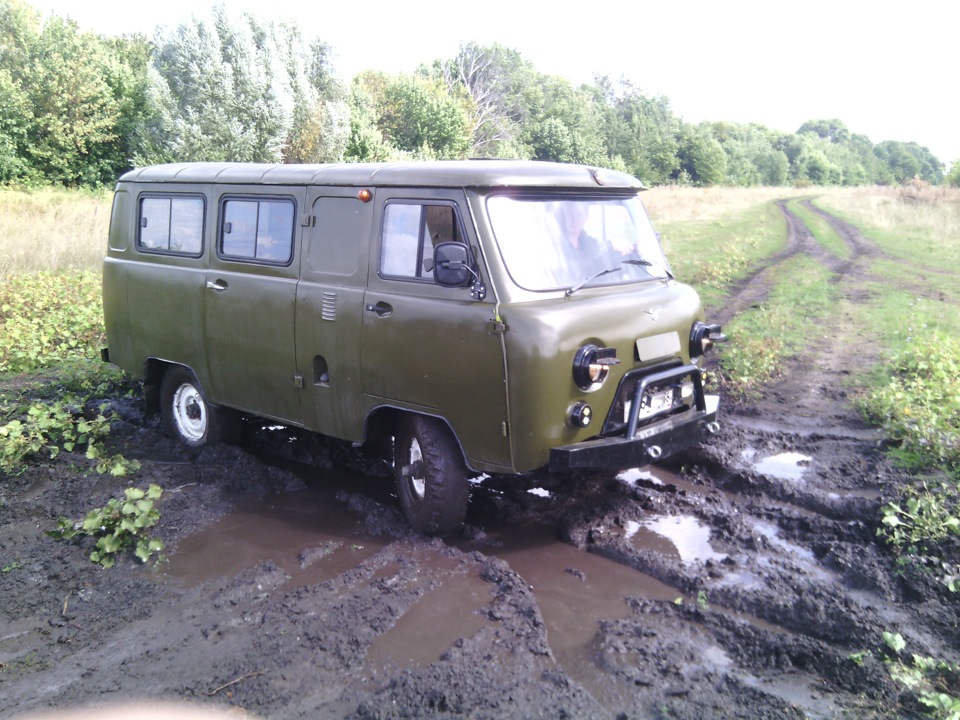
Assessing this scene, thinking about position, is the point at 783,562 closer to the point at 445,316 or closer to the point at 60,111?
the point at 445,316

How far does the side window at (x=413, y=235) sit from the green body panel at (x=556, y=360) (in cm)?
71

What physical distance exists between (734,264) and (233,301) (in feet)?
42.5

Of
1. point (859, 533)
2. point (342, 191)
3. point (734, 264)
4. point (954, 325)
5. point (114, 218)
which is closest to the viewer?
point (859, 533)

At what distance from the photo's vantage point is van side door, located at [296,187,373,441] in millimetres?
5820

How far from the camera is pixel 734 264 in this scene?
57.2ft

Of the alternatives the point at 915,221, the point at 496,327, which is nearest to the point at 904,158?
the point at 915,221

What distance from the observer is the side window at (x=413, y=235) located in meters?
5.41

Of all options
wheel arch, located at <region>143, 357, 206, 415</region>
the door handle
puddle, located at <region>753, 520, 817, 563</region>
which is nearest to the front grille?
puddle, located at <region>753, 520, 817, 563</region>

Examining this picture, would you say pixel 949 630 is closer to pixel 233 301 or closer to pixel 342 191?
pixel 342 191

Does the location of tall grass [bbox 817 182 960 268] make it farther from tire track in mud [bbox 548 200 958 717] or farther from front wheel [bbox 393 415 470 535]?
front wheel [bbox 393 415 470 535]

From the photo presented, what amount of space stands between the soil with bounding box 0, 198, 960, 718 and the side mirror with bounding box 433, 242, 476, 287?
168 centimetres

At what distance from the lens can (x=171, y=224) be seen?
7.30 meters

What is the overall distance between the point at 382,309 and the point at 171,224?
8.86 ft

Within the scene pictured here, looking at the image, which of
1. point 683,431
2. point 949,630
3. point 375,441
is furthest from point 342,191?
point 949,630
